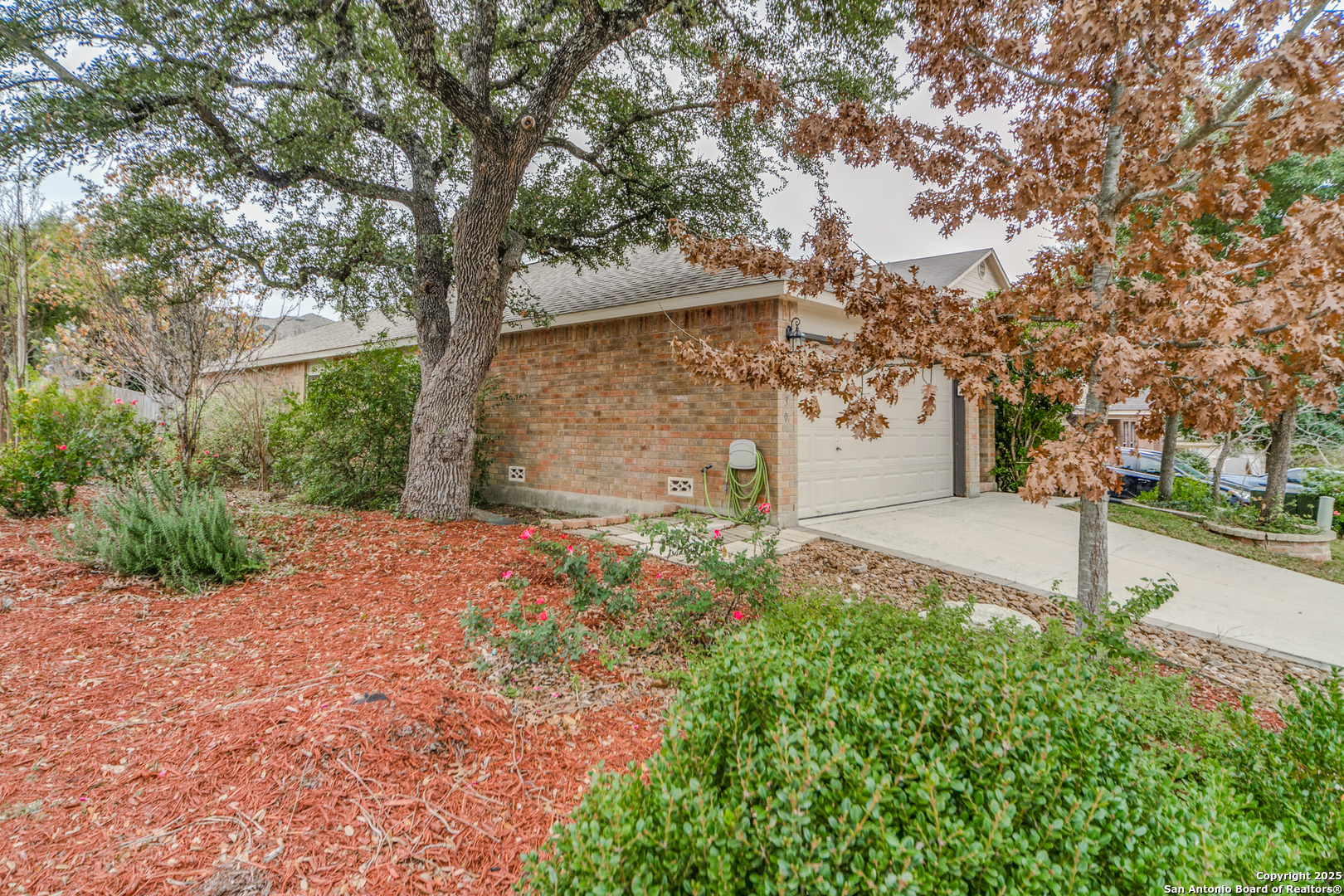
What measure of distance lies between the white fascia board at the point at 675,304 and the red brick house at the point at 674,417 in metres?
0.02

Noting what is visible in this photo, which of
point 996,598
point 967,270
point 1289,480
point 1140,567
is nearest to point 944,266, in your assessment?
point 967,270

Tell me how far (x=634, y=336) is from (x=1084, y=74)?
17.3 ft

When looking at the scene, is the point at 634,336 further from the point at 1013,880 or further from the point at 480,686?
the point at 1013,880

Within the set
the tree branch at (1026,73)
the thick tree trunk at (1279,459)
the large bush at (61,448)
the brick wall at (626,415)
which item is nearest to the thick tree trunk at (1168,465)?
the thick tree trunk at (1279,459)

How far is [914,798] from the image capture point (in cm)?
131

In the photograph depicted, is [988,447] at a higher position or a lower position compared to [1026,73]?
lower

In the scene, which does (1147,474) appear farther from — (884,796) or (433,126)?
(884,796)

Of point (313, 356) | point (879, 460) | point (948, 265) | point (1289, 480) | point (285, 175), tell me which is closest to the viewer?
point (285, 175)

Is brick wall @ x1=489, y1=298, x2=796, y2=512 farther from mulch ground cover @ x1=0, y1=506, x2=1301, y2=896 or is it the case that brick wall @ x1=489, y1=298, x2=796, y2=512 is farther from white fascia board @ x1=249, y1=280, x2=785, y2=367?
mulch ground cover @ x1=0, y1=506, x2=1301, y2=896

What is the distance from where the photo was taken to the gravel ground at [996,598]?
11.5 feet

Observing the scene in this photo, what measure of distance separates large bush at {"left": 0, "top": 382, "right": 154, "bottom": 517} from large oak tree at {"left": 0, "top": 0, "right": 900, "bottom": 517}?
87.6 inches

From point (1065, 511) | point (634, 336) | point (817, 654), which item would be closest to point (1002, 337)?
point (817, 654)

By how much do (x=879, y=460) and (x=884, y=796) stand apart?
7.14m

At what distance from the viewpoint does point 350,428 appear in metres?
7.60
